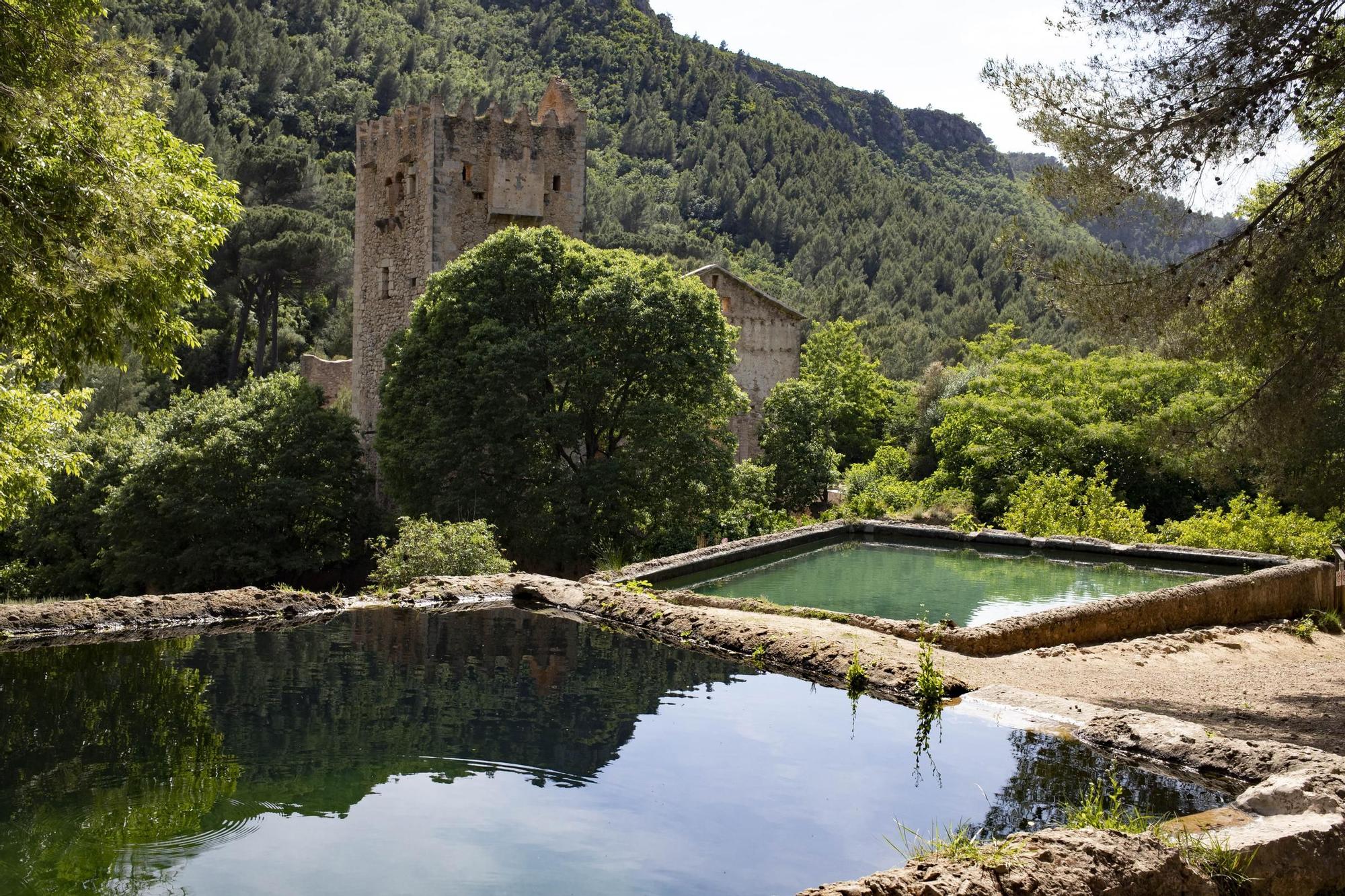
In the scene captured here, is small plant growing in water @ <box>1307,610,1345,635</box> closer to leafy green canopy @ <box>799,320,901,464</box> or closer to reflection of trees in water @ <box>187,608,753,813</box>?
reflection of trees in water @ <box>187,608,753,813</box>

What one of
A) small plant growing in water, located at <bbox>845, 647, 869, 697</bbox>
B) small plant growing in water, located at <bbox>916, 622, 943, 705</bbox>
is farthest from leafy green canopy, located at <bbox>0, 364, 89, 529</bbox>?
small plant growing in water, located at <bbox>916, 622, 943, 705</bbox>

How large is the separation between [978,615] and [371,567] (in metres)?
14.7

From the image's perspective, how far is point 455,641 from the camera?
331 inches

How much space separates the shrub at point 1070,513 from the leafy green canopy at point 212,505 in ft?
41.2

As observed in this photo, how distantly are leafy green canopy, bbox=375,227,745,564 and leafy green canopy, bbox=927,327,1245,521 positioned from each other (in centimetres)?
624

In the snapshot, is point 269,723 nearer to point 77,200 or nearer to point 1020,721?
point 77,200

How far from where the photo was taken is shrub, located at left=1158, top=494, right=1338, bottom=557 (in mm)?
15922

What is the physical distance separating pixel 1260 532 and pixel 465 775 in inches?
554

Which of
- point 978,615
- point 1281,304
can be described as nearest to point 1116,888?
point 1281,304

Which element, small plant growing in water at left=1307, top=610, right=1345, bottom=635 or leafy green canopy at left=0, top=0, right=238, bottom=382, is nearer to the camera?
leafy green canopy at left=0, top=0, right=238, bottom=382

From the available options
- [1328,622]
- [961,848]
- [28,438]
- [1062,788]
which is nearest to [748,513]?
[1328,622]

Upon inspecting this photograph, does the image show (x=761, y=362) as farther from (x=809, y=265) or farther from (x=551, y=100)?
(x=809, y=265)

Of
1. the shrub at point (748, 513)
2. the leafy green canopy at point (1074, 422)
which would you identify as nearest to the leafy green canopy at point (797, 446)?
the leafy green canopy at point (1074, 422)

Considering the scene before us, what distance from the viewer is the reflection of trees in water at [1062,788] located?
5176 millimetres
